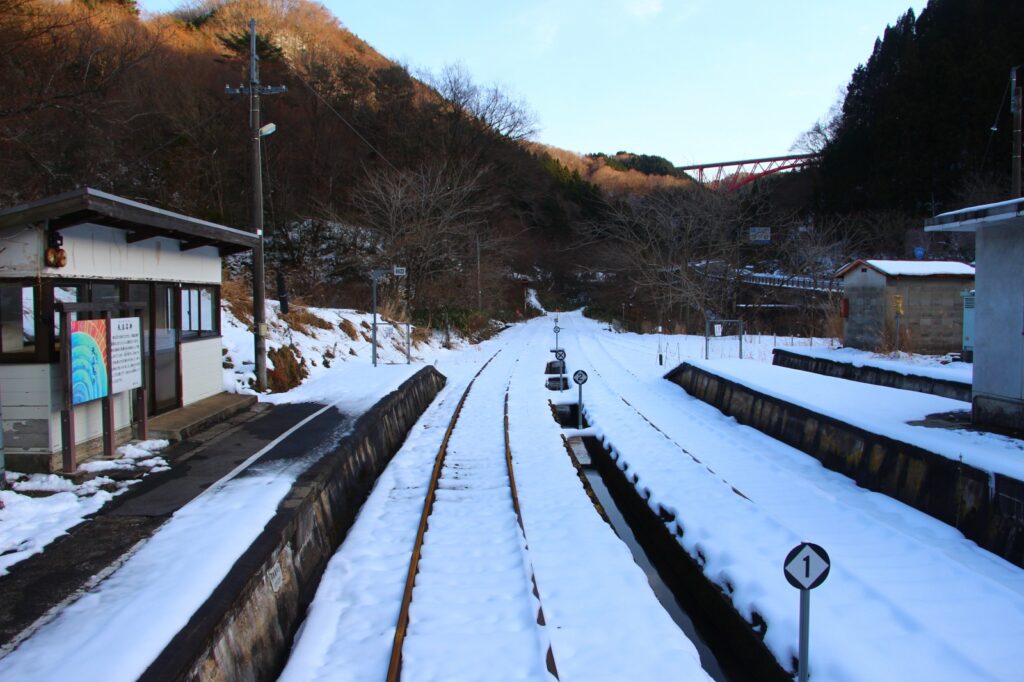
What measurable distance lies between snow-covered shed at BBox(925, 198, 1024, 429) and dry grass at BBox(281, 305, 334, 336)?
1468 cm

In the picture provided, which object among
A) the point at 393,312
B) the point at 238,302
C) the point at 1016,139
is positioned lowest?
the point at 393,312

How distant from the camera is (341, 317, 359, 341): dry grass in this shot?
2055cm

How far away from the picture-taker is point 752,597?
221 inches

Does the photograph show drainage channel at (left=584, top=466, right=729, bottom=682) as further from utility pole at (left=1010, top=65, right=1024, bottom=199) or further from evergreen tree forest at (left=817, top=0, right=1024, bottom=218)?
evergreen tree forest at (left=817, top=0, right=1024, bottom=218)

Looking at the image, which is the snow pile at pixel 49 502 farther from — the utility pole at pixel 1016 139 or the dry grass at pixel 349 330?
the utility pole at pixel 1016 139

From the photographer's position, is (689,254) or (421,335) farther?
(689,254)

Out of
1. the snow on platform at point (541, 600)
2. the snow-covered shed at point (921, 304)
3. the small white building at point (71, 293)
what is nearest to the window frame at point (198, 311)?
the small white building at point (71, 293)

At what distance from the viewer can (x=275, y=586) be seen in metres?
5.19

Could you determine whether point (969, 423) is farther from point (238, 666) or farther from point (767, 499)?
point (238, 666)

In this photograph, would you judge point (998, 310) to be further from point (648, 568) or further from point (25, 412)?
point (25, 412)

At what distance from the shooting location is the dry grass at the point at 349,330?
20548mm

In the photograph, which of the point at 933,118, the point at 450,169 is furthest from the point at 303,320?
the point at 933,118

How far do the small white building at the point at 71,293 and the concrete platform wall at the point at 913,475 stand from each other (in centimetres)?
907

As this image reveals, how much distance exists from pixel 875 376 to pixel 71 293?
15.5 m
